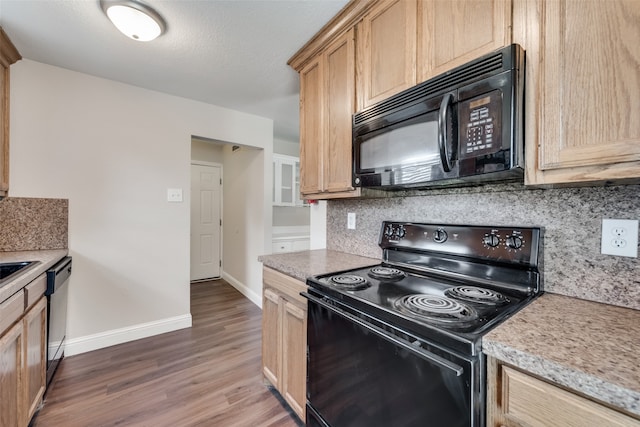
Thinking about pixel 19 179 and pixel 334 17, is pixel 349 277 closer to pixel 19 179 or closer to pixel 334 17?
pixel 334 17

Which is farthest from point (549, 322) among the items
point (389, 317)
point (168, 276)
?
point (168, 276)

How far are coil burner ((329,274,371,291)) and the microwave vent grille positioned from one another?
82 centimetres

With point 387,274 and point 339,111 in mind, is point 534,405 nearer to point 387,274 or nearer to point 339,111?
point 387,274

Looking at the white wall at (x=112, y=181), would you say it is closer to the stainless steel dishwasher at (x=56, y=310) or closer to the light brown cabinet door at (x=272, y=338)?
the stainless steel dishwasher at (x=56, y=310)

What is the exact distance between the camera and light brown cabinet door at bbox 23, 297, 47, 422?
134 cm

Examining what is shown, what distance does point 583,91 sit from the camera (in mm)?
781

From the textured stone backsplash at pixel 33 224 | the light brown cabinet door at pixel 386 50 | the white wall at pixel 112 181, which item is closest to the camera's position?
the light brown cabinet door at pixel 386 50

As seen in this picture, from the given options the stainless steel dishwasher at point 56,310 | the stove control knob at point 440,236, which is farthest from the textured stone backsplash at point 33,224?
the stove control knob at point 440,236

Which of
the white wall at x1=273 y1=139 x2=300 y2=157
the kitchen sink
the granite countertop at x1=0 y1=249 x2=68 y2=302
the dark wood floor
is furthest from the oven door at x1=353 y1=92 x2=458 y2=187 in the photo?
the white wall at x1=273 y1=139 x2=300 y2=157

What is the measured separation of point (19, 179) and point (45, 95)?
0.70 m

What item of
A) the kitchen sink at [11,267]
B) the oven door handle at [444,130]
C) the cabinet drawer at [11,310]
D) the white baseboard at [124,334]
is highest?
the oven door handle at [444,130]

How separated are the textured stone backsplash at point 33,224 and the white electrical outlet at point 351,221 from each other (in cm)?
232

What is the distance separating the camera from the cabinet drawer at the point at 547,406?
0.54 metres

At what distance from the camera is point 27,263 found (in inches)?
63.7
